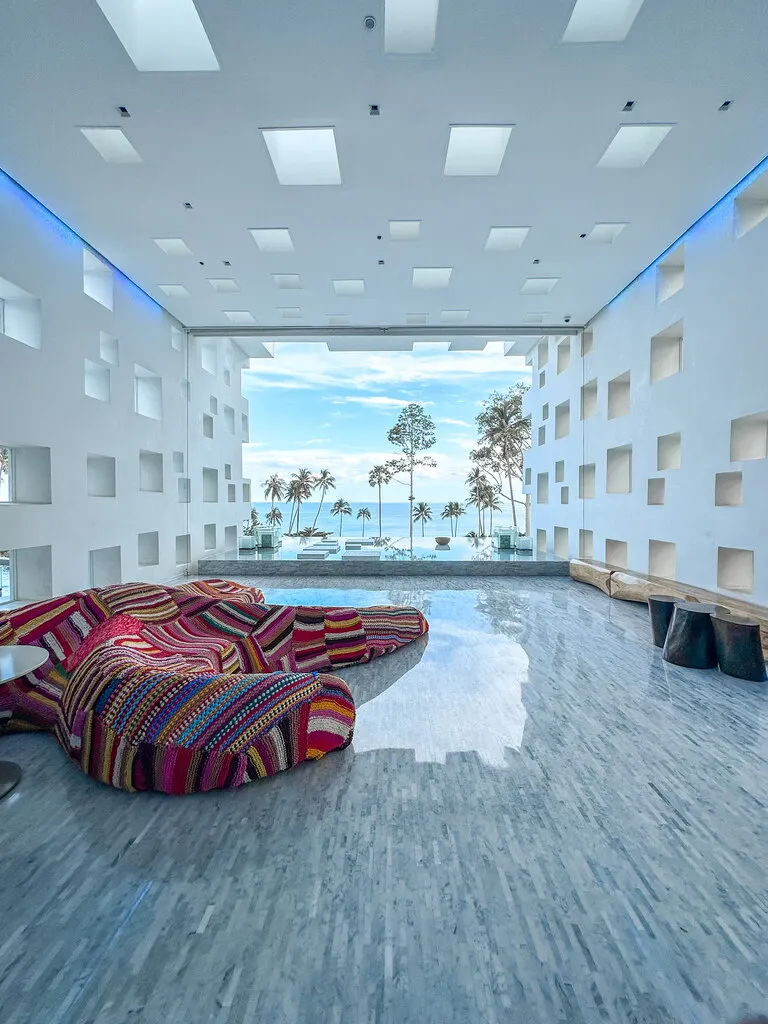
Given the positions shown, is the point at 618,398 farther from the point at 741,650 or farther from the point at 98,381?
the point at 98,381

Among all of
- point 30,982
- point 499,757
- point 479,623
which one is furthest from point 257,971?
point 479,623

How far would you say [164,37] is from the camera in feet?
12.0

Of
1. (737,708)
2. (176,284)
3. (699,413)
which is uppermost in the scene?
(176,284)

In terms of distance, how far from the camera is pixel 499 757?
2.61m

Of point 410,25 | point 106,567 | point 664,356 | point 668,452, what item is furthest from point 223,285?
point 668,452

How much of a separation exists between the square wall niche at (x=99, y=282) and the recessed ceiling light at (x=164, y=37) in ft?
11.3

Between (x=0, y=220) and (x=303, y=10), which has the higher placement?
(x=303, y=10)

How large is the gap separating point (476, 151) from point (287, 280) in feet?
11.1

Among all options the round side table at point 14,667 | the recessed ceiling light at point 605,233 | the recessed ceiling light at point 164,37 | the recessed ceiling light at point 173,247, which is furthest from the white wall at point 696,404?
the recessed ceiling light at point 173,247

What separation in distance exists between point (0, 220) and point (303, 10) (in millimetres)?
3511

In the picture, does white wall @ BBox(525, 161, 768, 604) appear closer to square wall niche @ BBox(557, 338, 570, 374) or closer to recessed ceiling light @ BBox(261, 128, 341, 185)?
square wall niche @ BBox(557, 338, 570, 374)

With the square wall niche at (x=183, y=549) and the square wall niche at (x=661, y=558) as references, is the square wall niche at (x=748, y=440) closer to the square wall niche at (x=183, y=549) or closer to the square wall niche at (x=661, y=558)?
the square wall niche at (x=661, y=558)

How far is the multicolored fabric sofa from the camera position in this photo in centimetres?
225

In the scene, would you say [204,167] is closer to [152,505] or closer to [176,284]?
[176,284]
